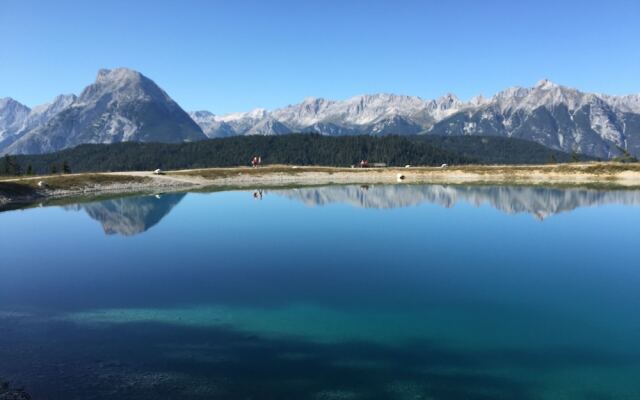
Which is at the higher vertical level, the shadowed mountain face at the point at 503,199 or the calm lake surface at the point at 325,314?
the shadowed mountain face at the point at 503,199

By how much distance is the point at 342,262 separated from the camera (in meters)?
38.1

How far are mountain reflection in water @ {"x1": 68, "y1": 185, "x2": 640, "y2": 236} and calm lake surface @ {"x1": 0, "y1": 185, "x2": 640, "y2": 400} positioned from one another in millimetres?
14075

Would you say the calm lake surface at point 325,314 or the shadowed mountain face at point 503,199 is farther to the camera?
the shadowed mountain face at point 503,199

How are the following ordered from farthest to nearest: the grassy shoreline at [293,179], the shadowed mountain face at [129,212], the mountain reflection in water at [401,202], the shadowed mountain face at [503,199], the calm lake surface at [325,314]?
the grassy shoreline at [293,179]
the shadowed mountain face at [503,199]
the mountain reflection in water at [401,202]
the shadowed mountain face at [129,212]
the calm lake surface at [325,314]

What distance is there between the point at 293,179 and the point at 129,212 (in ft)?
290

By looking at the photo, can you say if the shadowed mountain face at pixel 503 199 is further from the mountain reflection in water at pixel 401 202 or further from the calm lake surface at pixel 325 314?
the calm lake surface at pixel 325 314

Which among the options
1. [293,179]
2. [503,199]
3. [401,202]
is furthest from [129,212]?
[293,179]

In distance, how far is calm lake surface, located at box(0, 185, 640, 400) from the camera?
58.9 ft

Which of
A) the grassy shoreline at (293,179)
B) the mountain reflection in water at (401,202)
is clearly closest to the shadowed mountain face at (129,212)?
the mountain reflection in water at (401,202)

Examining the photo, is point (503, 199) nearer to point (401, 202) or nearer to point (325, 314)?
point (401, 202)

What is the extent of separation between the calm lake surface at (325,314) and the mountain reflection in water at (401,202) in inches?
554

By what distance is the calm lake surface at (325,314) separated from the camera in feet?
58.9

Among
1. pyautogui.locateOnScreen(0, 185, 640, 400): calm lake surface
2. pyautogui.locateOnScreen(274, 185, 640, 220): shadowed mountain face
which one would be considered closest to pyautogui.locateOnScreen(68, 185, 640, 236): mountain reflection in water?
pyautogui.locateOnScreen(274, 185, 640, 220): shadowed mountain face

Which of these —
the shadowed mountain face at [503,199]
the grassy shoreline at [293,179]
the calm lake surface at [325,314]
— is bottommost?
the calm lake surface at [325,314]
